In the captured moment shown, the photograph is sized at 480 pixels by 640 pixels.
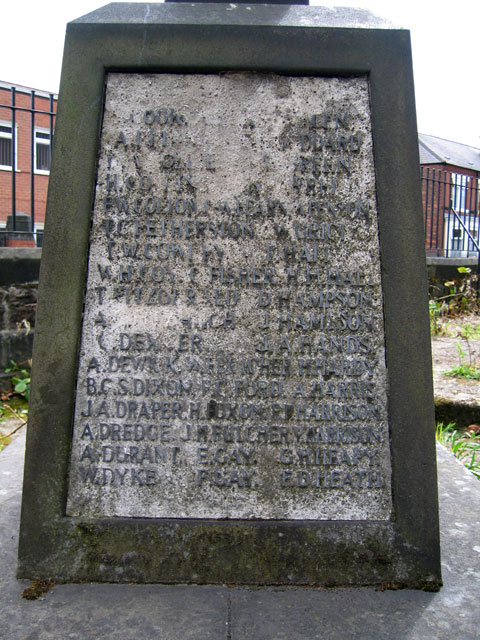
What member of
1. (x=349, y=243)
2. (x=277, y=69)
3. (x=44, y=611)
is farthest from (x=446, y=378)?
(x=44, y=611)

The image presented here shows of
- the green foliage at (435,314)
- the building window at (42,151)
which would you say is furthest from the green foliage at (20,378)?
the building window at (42,151)

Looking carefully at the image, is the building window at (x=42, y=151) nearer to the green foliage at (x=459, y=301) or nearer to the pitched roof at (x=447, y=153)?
the green foliage at (x=459, y=301)

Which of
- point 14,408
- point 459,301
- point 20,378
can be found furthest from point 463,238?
point 14,408

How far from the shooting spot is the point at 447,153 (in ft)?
121

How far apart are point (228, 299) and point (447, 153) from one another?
39205 millimetres

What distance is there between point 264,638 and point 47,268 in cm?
133

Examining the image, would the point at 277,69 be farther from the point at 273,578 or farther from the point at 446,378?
the point at 446,378

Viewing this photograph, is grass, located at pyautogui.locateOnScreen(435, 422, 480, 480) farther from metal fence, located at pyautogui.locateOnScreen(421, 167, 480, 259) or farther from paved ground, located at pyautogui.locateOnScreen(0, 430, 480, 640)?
metal fence, located at pyautogui.locateOnScreen(421, 167, 480, 259)

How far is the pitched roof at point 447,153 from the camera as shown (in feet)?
108

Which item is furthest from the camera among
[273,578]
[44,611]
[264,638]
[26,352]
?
[26,352]

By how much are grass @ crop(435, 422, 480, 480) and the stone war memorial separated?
6.62 feet

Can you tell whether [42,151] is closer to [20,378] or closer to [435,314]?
[435,314]

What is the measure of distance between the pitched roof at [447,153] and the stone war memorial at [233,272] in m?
31.1

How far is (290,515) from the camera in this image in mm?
1850
